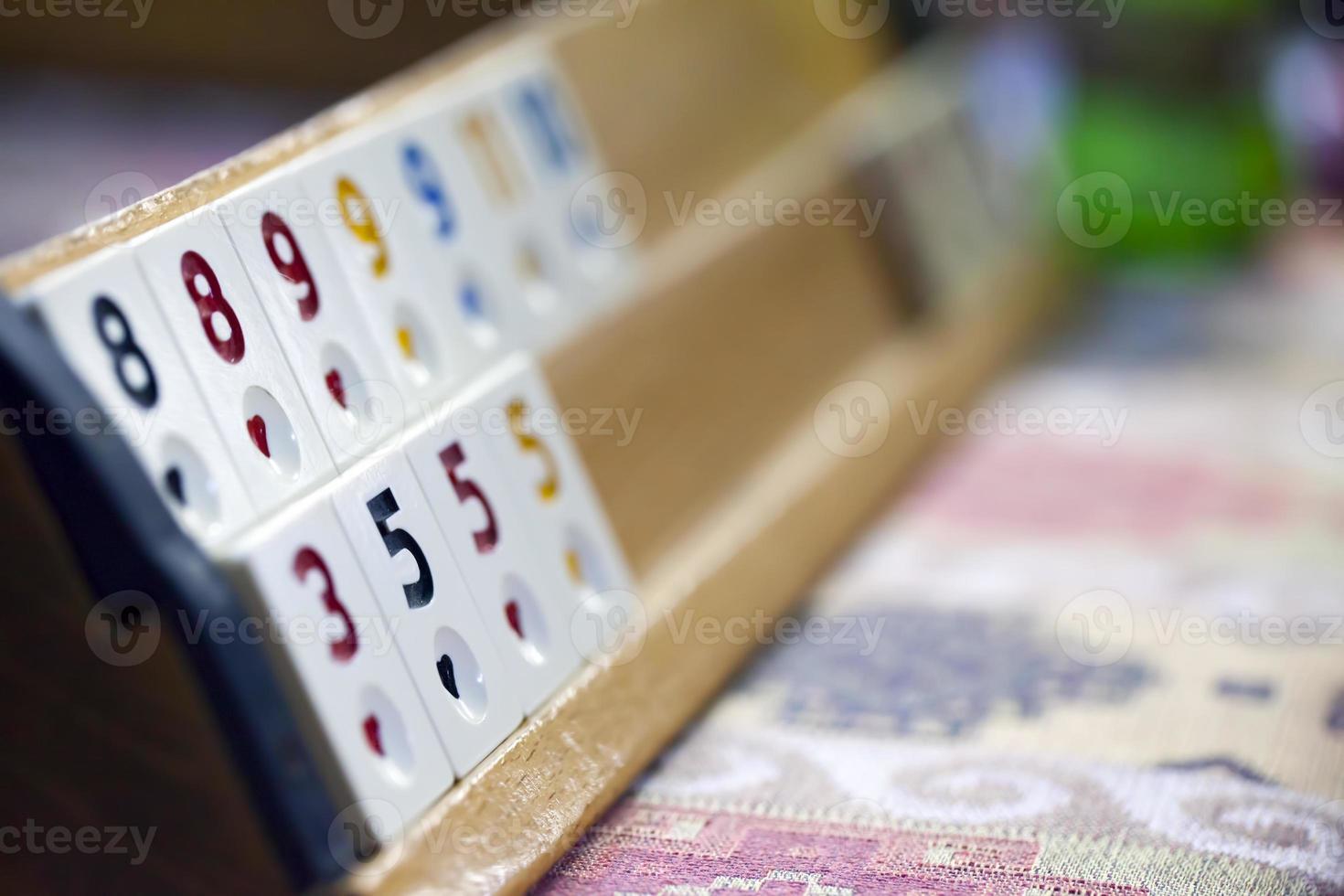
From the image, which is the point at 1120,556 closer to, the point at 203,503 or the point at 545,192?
the point at 545,192

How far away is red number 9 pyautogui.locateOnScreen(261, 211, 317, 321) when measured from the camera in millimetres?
715

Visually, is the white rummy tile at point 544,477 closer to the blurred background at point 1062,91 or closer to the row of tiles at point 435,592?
the row of tiles at point 435,592

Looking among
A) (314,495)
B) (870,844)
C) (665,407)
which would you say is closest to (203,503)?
(314,495)

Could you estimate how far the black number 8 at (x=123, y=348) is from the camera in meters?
0.61

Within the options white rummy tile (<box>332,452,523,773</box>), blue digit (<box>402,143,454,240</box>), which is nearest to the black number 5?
white rummy tile (<box>332,452,523,773</box>)

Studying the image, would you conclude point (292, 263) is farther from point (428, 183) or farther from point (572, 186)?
point (572, 186)

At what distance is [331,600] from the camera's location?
644 mm

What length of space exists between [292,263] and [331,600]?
20 centimetres

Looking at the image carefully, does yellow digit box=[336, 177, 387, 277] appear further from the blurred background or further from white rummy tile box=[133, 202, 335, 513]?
the blurred background

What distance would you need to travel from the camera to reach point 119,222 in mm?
656

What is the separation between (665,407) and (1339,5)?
4.47 feet

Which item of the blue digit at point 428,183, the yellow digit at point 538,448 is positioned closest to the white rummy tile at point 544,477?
the yellow digit at point 538,448

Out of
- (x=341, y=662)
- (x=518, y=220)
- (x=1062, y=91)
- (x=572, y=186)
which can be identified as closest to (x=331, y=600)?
(x=341, y=662)

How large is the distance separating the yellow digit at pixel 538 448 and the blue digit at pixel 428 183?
0.14 m
